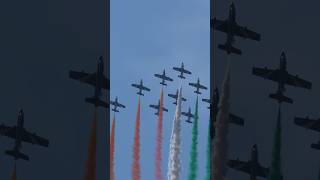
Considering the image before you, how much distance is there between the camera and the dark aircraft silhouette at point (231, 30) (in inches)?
2810

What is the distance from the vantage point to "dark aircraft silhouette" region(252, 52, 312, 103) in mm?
70625

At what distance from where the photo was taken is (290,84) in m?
72.5

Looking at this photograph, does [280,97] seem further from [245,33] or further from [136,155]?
[136,155]

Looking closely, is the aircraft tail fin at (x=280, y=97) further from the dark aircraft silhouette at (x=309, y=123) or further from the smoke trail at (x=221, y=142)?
the smoke trail at (x=221, y=142)

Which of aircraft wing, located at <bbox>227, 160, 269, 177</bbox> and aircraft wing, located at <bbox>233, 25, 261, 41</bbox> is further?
aircraft wing, located at <bbox>233, 25, 261, 41</bbox>

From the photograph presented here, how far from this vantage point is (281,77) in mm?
72938
